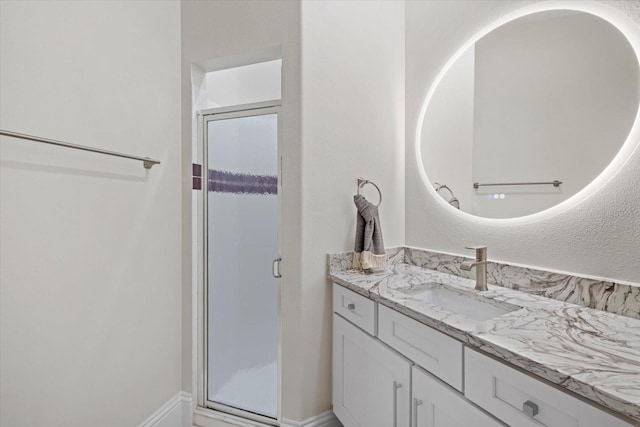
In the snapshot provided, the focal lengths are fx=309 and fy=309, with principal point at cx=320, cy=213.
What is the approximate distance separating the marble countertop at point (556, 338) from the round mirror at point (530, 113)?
1.47 ft

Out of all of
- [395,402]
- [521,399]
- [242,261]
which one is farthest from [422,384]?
[242,261]

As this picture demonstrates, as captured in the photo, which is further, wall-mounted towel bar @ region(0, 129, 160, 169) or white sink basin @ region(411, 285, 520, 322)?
white sink basin @ region(411, 285, 520, 322)

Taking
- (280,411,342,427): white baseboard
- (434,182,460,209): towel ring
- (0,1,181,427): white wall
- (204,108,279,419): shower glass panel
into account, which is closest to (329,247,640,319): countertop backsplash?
(434,182,460,209): towel ring

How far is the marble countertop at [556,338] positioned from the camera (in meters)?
0.64

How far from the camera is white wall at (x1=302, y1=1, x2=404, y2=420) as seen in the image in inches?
63.4

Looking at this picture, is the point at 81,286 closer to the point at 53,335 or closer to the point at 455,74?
the point at 53,335

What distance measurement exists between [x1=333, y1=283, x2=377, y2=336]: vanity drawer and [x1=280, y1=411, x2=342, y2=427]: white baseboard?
569 mm

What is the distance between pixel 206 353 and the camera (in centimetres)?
188

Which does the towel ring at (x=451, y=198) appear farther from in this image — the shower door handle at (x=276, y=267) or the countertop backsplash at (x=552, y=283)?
the shower door handle at (x=276, y=267)

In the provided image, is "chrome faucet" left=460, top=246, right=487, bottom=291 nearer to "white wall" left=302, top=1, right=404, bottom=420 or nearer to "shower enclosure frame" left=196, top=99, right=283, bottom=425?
"white wall" left=302, top=1, right=404, bottom=420

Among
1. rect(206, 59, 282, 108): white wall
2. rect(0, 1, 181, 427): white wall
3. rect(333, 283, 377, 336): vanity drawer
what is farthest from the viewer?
rect(206, 59, 282, 108): white wall

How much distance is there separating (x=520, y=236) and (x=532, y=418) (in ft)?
2.82

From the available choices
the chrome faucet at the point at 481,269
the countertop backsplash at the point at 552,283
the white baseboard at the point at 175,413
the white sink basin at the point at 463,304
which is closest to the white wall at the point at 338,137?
the countertop backsplash at the point at 552,283

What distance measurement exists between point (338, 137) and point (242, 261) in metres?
0.92
